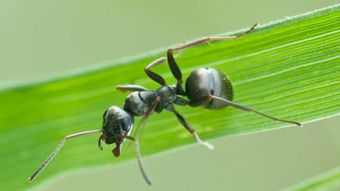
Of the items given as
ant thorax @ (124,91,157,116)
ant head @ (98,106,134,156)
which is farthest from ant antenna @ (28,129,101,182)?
ant thorax @ (124,91,157,116)

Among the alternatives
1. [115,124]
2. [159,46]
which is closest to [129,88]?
[115,124]

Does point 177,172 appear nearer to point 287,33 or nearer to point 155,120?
point 155,120

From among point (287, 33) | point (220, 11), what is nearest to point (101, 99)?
point (287, 33)

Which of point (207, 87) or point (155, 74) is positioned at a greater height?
point (155, 74)

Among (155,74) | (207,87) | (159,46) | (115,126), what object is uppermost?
(155,74)

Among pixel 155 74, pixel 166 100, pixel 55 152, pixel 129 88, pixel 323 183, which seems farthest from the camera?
pixel 166 100

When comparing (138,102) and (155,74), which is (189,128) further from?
(138,102)
